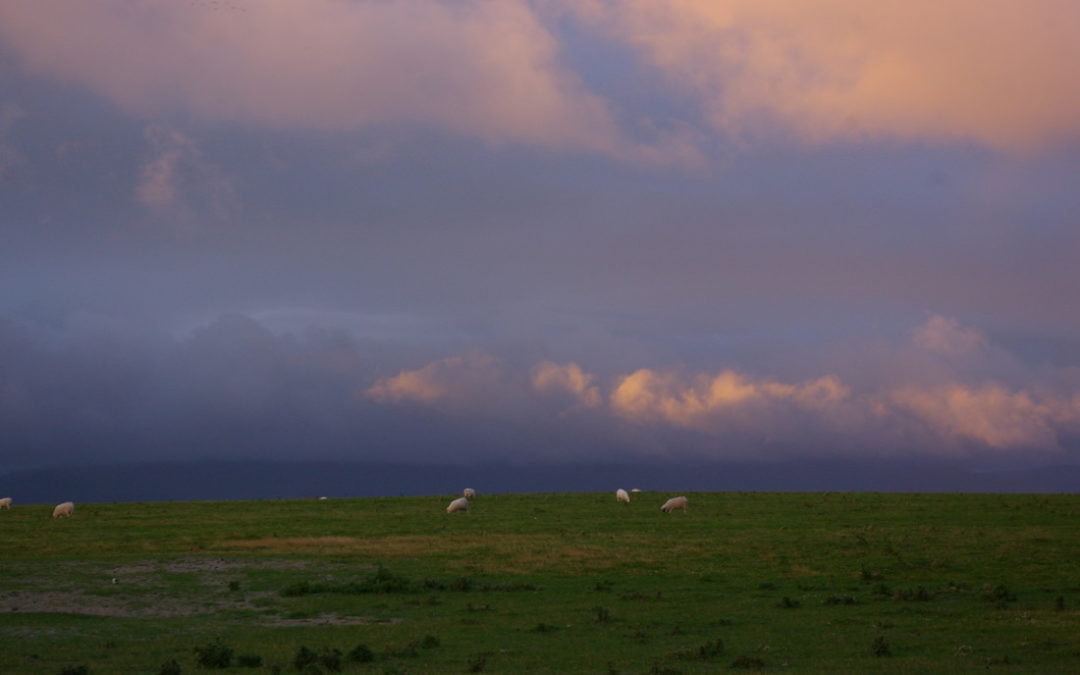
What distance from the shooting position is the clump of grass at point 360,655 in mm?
20438

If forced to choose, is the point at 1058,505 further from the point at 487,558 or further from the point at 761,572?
the point at 487,558

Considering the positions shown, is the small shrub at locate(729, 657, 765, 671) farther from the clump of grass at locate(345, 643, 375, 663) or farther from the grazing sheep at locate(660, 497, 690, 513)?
the grazing sheep at locate(660, 497, 690, 513)

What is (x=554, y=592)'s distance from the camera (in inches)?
1208

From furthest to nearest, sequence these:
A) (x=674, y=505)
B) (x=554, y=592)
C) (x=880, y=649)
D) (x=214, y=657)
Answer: (x=674, y=505), (x=554, y=592), (x=214, y=657), (x=880, y=649)

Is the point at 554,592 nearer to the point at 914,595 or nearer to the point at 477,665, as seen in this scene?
the point at 914,595

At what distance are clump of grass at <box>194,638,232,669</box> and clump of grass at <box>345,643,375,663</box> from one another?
7.85ft

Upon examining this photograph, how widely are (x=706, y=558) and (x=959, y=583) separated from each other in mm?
9399

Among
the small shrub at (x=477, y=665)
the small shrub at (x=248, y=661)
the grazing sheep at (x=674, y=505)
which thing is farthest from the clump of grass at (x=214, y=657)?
the grazing sheep at (x=674, y=505)

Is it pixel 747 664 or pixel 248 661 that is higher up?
pixel 747 664

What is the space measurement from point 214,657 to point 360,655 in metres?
2.91

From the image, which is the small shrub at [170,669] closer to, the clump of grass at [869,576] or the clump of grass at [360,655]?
the clump of grass at [360,655]

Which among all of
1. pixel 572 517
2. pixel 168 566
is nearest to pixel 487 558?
pixel 168 566

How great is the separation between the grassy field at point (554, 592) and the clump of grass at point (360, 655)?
4 cm

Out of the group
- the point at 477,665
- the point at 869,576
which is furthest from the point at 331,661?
the point at 869,576
